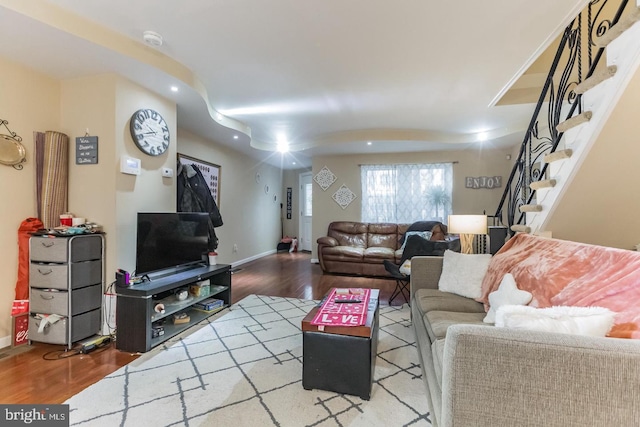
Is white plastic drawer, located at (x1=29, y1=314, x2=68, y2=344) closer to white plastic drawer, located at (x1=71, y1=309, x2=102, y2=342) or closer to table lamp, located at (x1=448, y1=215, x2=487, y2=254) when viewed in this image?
white plastic drawer, located at (x1=71, y1=309, x2=102, y2=342)

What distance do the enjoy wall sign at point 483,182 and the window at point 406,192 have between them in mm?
335

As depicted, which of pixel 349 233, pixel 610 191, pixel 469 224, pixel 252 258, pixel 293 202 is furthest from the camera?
pixel 293 202

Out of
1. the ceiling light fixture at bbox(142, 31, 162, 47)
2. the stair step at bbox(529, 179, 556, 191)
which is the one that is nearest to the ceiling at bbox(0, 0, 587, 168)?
the ceiling light fixture at bbox(142, 31, 162, 47)

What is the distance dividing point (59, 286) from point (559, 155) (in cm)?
393

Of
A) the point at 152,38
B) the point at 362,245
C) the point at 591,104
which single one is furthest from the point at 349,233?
the point at 152,38

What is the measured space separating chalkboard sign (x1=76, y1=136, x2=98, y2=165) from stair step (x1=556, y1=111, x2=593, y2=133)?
12.2ft

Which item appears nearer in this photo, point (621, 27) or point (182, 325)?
point (621, 27)

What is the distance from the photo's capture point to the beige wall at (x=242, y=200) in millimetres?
4947

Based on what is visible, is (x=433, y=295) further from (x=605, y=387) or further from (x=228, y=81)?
(x=228, y=81)

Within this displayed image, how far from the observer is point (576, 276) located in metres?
1.57

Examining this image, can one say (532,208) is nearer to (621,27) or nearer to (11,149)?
(621,27)

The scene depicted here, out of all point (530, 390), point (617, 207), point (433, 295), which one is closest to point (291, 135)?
point (433, 295)

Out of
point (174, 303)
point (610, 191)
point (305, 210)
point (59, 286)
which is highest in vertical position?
point (610, 191)

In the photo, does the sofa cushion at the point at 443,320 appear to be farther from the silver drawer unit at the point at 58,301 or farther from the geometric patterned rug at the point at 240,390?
the silver drawer unit at the point at 58,301
